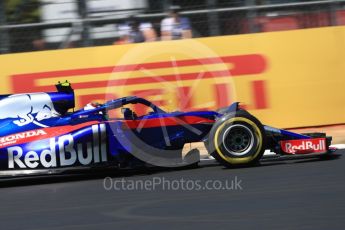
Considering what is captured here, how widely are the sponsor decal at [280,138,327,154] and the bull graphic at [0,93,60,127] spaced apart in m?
2.75

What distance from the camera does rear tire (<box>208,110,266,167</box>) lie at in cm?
786

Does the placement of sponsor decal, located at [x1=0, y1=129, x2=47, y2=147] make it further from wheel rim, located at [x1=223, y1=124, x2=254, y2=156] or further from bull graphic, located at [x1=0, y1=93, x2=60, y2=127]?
wheel rim, located at [x1=223, y1=124, x2=254, y2=156]

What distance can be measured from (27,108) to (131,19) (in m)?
3.31

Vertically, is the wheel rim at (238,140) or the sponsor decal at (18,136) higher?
the sponsor decal at (18,136)

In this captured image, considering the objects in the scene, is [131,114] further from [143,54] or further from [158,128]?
[143,54]

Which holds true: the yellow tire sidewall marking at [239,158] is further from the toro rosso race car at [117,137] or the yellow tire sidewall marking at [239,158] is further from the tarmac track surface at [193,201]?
the tarmac track surface at [193,201]

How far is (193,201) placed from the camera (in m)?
6.30

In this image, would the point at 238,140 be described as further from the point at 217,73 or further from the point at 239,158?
the point at 217,73

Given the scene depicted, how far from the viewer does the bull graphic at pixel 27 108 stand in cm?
781

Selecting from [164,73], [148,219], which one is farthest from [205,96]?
[148,219]

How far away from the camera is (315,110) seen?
10.6 metres

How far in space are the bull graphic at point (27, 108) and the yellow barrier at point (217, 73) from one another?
234 cm

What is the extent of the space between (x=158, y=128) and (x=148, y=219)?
2351 mm
